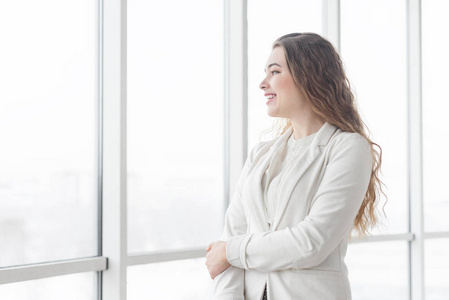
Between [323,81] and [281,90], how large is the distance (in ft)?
0.46

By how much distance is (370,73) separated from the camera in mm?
4105

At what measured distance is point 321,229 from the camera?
1.74m

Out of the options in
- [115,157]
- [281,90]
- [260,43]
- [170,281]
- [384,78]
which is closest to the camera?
[281,90]

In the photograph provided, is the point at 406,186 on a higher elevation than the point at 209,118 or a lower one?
lower

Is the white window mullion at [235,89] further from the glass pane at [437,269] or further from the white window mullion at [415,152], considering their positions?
the glass pane at [437,269]

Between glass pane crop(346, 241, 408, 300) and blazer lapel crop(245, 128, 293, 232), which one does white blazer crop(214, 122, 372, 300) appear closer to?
blazer lapel crop(245, 128, 293, 232)

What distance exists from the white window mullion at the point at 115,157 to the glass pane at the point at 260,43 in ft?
3.10

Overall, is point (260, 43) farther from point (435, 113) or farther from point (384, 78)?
point (435, 113)

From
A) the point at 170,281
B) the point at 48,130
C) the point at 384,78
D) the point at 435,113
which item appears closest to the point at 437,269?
the point at 435,113

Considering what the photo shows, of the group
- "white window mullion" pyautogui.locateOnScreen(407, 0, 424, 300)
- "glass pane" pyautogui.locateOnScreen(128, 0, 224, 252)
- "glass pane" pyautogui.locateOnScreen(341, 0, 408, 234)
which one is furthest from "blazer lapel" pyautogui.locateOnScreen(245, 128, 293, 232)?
"white window mullion" pyautogui.locateOnScreen(407, 0, 424, 300)

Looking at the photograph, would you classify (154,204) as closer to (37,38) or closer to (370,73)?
(37,38)

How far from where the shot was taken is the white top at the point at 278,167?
1.89 metres

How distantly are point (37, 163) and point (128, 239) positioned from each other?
58 cm

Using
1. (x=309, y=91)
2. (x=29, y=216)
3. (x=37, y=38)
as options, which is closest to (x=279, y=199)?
(x=309, y=91)
